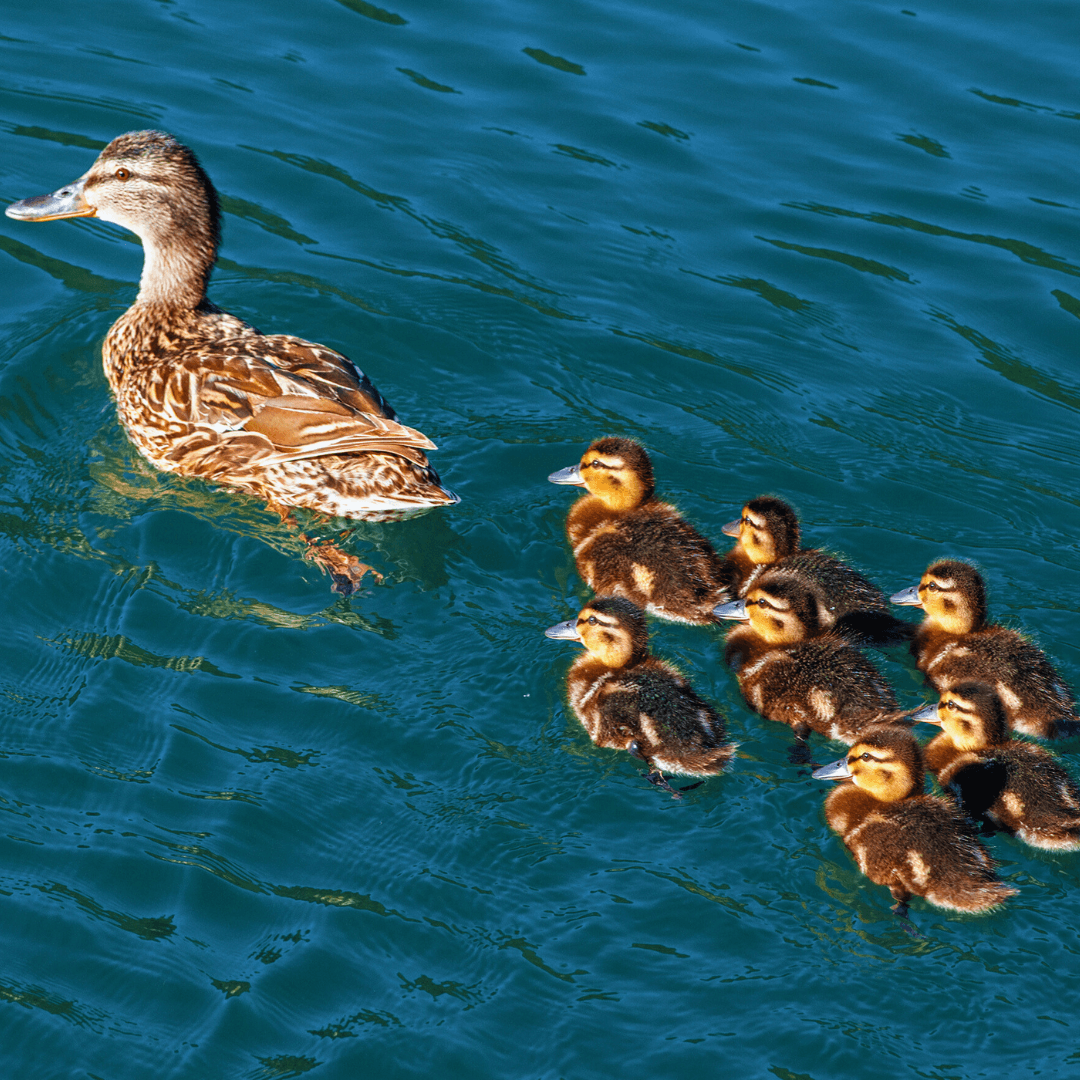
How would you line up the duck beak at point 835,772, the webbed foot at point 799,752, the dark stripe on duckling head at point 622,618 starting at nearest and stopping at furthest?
the duck beak at point 835,772, the webbed foot at point 799,752, the dark stripe on duckling head at point 622,618

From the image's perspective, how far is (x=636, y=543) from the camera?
5.77 meters

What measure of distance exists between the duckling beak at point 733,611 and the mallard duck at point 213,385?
3.85ft

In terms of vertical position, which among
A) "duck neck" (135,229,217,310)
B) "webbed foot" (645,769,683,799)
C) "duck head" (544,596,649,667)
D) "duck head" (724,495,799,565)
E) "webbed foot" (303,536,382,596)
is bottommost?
"webbed foot" (645,769,683,799)

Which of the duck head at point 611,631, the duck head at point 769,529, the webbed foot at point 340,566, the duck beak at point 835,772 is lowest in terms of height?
the webbed foot at point 340,566

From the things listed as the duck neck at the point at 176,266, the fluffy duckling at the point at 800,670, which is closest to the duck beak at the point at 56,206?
the duck neck at the point at 176,266

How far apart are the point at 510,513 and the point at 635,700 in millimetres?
1276

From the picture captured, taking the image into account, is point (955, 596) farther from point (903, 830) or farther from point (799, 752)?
point (903, 830)

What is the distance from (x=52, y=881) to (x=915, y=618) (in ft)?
11.4

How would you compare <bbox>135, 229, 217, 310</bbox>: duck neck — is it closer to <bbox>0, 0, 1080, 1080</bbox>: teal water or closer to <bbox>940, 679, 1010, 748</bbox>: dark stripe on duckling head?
<bbox>0, 0, 1080, 1080</bbox>: teal water

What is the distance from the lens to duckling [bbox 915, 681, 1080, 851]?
4.69 m

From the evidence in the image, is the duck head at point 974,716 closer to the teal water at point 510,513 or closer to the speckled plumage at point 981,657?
the speckled plumage at point 981,657

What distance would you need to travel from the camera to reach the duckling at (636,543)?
5.71m

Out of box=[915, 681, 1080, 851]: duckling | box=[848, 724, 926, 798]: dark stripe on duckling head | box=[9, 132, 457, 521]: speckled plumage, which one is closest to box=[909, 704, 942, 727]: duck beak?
box=[915, 681, 1080, 851]: duckling

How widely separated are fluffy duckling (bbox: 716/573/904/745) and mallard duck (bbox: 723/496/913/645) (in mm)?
107
